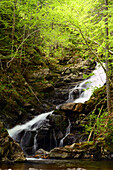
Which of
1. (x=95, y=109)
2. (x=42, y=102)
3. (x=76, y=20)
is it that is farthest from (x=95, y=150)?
(x=42, y=102)

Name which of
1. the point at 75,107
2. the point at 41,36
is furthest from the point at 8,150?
the point at 41,36

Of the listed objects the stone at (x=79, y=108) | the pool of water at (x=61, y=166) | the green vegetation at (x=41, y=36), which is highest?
the green vegetation at (x=41, y=36)

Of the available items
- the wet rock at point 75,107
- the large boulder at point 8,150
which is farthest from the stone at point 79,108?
the large boulder at point 8,150

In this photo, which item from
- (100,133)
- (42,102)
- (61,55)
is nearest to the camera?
(100,133)

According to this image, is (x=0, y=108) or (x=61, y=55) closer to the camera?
(x=0, y=108)

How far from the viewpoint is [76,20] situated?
7.20 metres

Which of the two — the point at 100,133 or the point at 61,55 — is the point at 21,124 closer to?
the point at 100,133

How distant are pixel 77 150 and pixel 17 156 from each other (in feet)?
9.14

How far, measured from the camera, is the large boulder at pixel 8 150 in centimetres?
636

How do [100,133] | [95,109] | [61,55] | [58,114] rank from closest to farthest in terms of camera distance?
[100,133], [95,109], [58,114], [61,55]

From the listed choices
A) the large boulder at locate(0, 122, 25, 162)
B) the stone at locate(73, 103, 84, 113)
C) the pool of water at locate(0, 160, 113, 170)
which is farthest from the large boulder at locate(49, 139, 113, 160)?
the stone at locate(73, 103, 84, 113)

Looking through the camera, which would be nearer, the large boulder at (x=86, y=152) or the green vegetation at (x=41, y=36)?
the large boulder at (x=86, y=152)

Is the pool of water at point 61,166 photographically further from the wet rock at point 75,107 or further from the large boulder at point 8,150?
the wet rock at point 75,107

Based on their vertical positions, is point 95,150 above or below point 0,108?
below
